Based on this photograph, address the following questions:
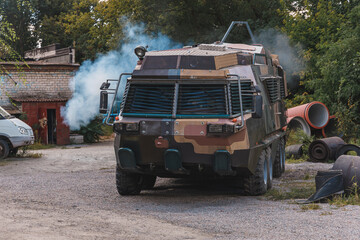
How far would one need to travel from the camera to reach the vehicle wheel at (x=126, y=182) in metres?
11.3

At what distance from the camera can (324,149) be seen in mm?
17688

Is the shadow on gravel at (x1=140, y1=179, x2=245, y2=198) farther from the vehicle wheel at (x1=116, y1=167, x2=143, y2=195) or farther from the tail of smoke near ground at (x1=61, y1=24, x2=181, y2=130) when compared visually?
the tail of smoke near ground at (x1=61, y1=24, x2=181, y2=130)

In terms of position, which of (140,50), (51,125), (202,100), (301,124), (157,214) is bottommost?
(157,214)

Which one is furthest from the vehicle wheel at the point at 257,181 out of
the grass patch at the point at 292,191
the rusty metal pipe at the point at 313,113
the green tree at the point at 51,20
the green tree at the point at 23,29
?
the green tree at the point at 23,29

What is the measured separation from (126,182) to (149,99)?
1895mm

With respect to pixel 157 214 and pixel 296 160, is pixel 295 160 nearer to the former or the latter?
pixel 296 160

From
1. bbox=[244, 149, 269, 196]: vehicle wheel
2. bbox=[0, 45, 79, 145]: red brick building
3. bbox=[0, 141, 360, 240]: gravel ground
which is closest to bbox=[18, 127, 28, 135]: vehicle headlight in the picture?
bbox=[0, 141, 360, 240]: gravel ground

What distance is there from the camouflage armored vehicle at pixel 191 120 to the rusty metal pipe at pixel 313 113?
1111 cm

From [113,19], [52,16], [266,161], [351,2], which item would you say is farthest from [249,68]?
[52,16]

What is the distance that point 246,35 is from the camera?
32469mm

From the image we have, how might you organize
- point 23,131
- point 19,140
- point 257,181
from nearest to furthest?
point 257,181 → point 19,140 → point 23,131

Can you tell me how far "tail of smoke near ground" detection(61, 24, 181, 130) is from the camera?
28.6 m

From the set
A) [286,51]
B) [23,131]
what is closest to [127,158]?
[23,131]

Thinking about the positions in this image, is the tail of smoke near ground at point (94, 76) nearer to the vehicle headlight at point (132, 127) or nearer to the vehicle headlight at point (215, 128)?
the vehicle headlight at point (132, 127)
